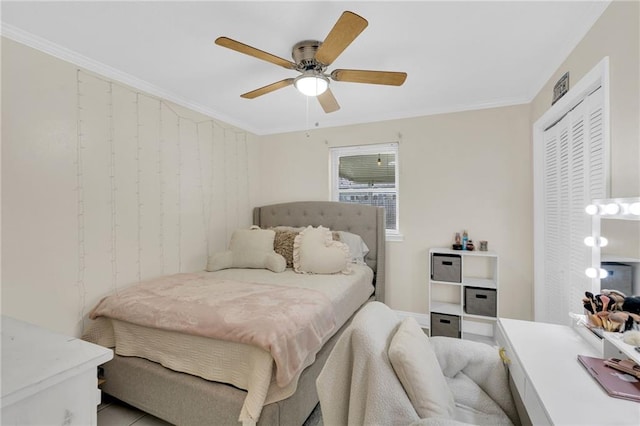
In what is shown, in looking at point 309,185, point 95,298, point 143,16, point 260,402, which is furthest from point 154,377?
point 309,185

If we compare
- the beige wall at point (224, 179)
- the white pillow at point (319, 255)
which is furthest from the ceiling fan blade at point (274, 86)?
the white pillow at point (319, 255)

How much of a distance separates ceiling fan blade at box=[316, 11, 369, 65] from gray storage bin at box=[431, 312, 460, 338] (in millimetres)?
2581

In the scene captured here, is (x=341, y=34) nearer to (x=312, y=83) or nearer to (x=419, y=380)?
(x=312, y=83)

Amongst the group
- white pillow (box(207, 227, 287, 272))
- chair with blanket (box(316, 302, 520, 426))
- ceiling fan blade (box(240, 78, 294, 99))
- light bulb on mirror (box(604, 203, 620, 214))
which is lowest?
chair with blanket (box(316, 302, 520, 426))

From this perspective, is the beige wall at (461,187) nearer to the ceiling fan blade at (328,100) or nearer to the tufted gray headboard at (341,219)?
the tufted gray headboard at (341,219)

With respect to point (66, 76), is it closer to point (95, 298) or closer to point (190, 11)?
point (190, 11)

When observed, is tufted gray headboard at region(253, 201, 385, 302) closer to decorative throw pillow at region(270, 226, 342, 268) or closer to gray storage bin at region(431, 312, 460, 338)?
decorative throw pillow at region(270, 226, 342, 268)

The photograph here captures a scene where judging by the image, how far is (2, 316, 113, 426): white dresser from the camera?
0.76 m

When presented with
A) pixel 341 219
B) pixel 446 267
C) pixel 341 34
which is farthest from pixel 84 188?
pixel 446 267

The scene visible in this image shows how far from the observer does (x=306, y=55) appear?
1886mm

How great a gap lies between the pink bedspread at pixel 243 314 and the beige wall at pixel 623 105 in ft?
5.13

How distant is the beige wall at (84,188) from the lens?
1751mm

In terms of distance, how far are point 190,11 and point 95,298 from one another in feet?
6.93

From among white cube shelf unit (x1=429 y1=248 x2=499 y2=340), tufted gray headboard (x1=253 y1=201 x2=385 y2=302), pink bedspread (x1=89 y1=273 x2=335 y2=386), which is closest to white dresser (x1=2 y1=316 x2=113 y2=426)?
pink bedspread (x1=89 y1=273 x2=335 y2=386)
